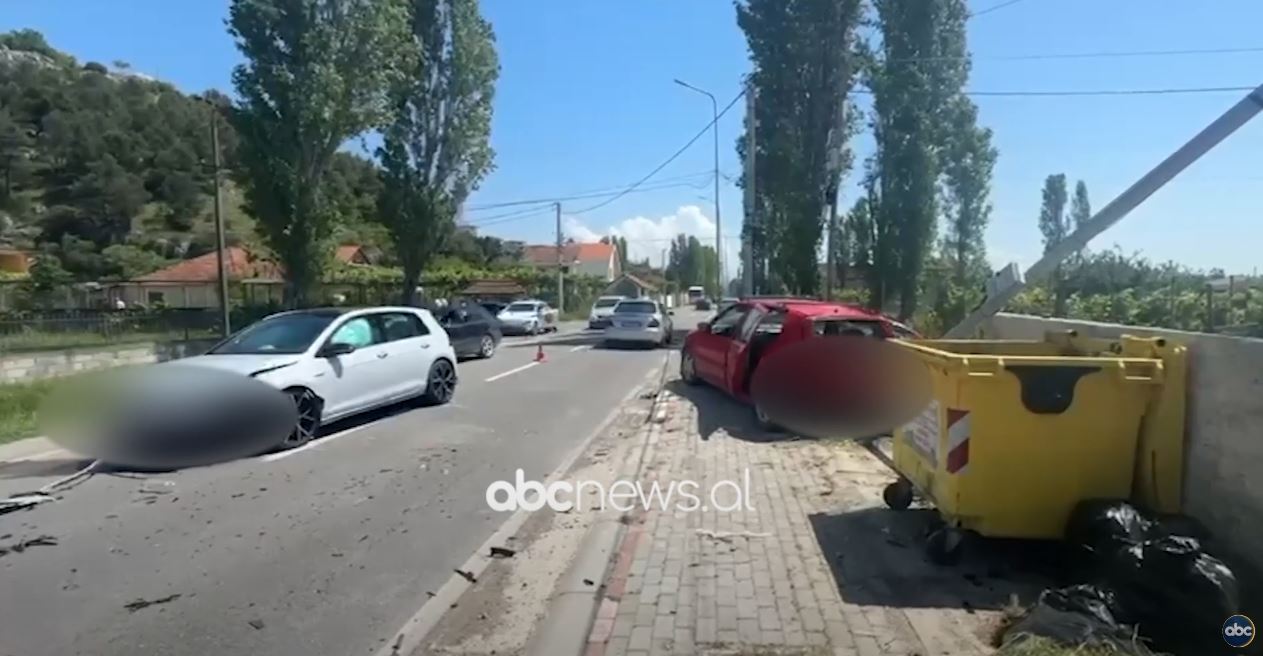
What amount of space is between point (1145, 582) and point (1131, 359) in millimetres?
1563

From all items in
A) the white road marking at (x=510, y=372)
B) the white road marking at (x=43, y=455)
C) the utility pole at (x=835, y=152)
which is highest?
the utility pole at (x=835, y=152)

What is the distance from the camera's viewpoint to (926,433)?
5.80 m

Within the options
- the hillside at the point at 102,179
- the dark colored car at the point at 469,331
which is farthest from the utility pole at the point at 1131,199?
the hillside at the point at 102,179

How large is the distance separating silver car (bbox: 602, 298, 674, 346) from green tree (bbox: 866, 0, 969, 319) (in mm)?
7498

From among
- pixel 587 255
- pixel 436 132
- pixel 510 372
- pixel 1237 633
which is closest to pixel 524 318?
pixel 436 132

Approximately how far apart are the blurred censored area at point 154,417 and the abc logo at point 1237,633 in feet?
23.9

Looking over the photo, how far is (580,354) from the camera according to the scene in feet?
83.4

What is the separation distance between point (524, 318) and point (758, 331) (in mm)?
27304

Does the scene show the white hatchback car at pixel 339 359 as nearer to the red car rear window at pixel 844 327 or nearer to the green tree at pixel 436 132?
the red car rear window at pixel 844 327

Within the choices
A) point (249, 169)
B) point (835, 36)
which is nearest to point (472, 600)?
point (249, 169)

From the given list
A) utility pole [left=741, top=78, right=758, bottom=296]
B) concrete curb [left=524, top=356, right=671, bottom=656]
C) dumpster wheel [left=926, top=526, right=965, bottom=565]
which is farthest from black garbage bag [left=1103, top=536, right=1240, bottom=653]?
utility pole [left=741, top=78, right=758, bottom=296]

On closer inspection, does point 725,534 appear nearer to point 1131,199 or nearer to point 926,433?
point 926,433

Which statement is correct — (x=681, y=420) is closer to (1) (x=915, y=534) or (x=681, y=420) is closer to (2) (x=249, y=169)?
(1) (x=915, y=534)

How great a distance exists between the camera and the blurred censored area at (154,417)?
7543mm
